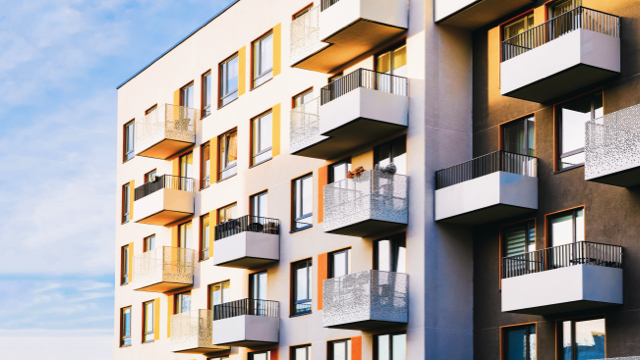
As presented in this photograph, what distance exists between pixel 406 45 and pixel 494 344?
933 cm

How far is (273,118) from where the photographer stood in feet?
114

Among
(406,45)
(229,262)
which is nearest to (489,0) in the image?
(406,45)

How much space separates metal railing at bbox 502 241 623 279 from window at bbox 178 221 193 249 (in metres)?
18.4

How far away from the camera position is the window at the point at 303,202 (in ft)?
106

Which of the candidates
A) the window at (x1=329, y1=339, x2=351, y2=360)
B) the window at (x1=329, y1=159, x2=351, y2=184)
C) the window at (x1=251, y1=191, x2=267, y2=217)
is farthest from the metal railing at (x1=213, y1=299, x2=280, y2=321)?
the window at (x1=329, y1=159, x2=351, y2=184)

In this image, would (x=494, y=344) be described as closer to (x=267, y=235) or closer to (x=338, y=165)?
(x=338, y=165)

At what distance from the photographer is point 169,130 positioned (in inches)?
1567

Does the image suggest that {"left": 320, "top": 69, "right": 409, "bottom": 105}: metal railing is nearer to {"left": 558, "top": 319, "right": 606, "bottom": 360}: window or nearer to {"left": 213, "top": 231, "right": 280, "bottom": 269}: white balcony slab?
{"left": 213, "top": 231, "right": 280, "bottom": 269}: white balcony slab

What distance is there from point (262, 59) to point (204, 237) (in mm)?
8036

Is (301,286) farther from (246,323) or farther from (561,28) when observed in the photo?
(561,28)

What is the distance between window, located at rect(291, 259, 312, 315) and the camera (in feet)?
105

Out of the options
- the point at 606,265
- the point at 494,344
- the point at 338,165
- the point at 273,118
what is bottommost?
the point at 494,344

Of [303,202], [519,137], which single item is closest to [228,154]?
[303,202]

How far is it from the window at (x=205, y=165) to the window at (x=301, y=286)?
8047 millimetres
